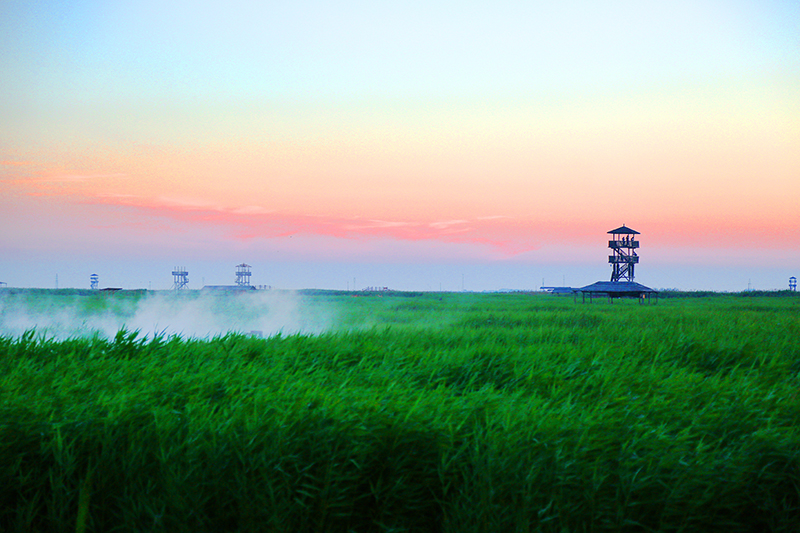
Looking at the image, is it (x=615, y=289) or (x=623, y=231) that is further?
(x=623, y=231)

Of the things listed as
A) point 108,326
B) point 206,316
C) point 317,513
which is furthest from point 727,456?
point 206,316

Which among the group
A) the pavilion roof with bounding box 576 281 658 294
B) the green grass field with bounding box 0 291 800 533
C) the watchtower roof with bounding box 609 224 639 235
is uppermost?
the watchtower roof with bounding box 609 224 639 235

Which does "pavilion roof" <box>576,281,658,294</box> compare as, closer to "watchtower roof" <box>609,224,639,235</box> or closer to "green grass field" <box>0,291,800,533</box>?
"watchtower roof" <box>609,224,639,235</box>

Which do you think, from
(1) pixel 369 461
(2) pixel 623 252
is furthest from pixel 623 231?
(1) pixel 369 461

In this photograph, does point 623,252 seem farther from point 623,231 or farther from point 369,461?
point 369,461

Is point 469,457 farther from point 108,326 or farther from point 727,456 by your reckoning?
point 108,326

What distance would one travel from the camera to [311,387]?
592cm

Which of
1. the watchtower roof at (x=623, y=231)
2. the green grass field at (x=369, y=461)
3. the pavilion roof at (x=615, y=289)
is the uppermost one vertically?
the watchtower roof at (x=623, y=231)

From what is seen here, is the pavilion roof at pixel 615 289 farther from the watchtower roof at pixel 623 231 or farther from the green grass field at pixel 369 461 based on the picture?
the green grass field at pixel 369 461

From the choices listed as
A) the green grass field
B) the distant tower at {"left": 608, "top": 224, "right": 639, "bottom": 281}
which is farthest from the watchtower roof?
the green grass field

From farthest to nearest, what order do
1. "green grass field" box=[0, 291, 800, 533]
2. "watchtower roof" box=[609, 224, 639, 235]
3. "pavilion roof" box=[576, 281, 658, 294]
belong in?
1. "watchtower roof" box=[609, 224, 639, 235]
2. "pavilion roof" box=[576, 281, 658, 294]
3. "green grass field" box=[0, 291, 800, 533]

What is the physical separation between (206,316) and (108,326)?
19.7ft

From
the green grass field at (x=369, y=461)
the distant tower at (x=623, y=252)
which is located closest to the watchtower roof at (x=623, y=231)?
the distant tower at (x=623, y=252)

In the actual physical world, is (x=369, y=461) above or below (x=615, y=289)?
below
